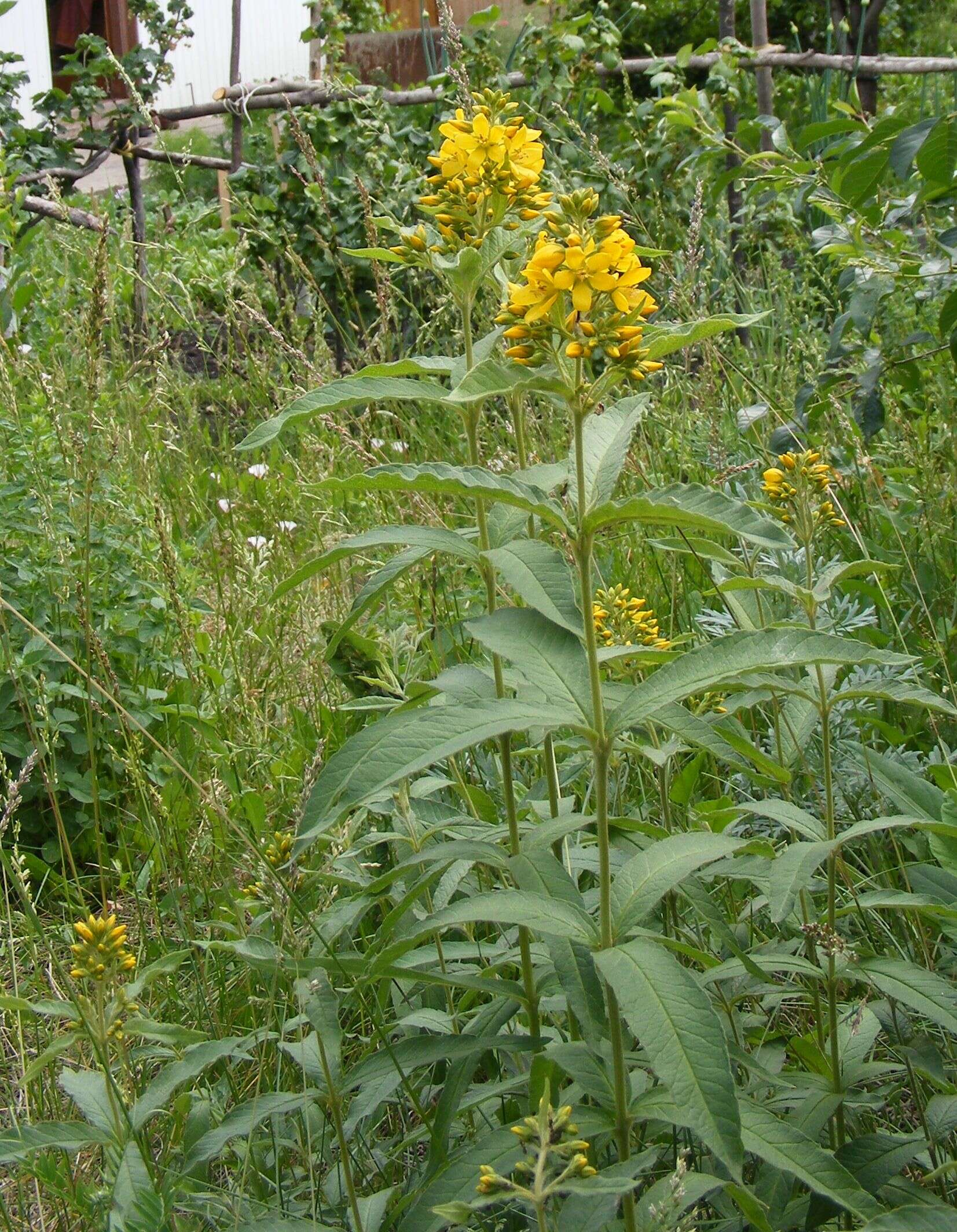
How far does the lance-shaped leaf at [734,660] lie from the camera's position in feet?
3.45

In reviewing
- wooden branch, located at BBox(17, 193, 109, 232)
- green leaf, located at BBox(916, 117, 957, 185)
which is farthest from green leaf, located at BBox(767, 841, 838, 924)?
wooden branch, located at BBox(17, 193, 109, 232)

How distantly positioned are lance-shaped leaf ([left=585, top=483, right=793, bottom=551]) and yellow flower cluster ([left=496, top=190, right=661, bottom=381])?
13cm

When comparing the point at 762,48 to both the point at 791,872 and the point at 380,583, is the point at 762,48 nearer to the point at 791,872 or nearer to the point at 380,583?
the point at 380,583

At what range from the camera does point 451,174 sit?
1.34 metres

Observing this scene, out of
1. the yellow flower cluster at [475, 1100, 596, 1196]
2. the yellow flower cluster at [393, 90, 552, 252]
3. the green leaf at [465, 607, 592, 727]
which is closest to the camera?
the yellow flower cluster at [475, 1100, 596, 1196]

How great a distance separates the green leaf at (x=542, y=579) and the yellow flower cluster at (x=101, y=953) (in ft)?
1.90

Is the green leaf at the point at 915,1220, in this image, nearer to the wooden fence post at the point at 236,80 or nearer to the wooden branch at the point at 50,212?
the wooden branch at the point at 50,212

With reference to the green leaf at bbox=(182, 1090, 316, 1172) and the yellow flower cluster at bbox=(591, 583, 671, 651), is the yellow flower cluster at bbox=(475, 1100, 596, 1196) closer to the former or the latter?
the green leaf at bbox=(182, 1090, 316, 1172)

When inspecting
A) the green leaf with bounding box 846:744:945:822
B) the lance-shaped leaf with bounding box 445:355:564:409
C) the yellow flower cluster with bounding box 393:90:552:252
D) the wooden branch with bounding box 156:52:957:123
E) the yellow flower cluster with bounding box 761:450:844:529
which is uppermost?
the wooden branch with bounding box 156:52:957:123

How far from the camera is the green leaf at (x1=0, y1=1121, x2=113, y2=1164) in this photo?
4.00 feet

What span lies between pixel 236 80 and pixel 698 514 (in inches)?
235

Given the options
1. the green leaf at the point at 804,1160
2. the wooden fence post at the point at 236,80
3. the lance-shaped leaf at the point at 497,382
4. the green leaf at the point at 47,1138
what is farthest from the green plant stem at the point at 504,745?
the wooden fence post at the point at 236,80

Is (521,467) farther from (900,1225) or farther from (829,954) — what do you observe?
(900,1225)

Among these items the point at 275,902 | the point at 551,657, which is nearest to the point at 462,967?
the point at 275,902
